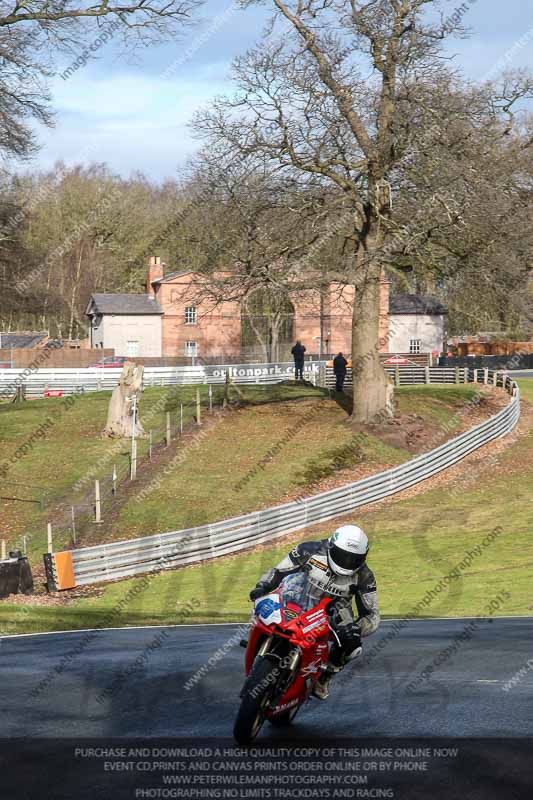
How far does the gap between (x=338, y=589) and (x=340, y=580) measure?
0.07 metres

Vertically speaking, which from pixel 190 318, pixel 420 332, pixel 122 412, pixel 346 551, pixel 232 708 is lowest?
pixel 122 412

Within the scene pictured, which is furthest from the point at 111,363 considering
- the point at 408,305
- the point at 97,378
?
the point at 408,305

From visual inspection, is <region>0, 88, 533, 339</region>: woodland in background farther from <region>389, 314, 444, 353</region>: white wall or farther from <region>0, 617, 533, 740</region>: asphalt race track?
<region>389, 314, 444, 353</region>: white wall

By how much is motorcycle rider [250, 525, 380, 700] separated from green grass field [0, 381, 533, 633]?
30.2ft

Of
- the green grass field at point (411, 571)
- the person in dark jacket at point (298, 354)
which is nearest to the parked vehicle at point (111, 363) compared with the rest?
the person in dark jacket at point (298, 354)

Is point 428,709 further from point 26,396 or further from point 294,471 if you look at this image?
point 26,396

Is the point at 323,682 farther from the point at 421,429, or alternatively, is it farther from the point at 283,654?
the point at 421,429

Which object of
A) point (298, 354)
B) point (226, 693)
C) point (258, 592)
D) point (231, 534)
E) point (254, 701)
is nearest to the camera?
point (254, 701)

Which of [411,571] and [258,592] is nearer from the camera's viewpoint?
[258,592]

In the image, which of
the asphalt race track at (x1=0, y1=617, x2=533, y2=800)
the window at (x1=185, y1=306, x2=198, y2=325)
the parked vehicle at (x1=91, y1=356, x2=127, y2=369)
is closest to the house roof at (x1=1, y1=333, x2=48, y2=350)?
the window at (x1=185, y1=306, x2=198, y2=325)

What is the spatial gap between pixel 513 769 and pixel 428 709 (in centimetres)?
184

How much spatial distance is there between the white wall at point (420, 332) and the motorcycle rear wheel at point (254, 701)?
83.2 meters

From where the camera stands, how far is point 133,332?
275ft

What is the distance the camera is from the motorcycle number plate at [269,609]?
297 inches
